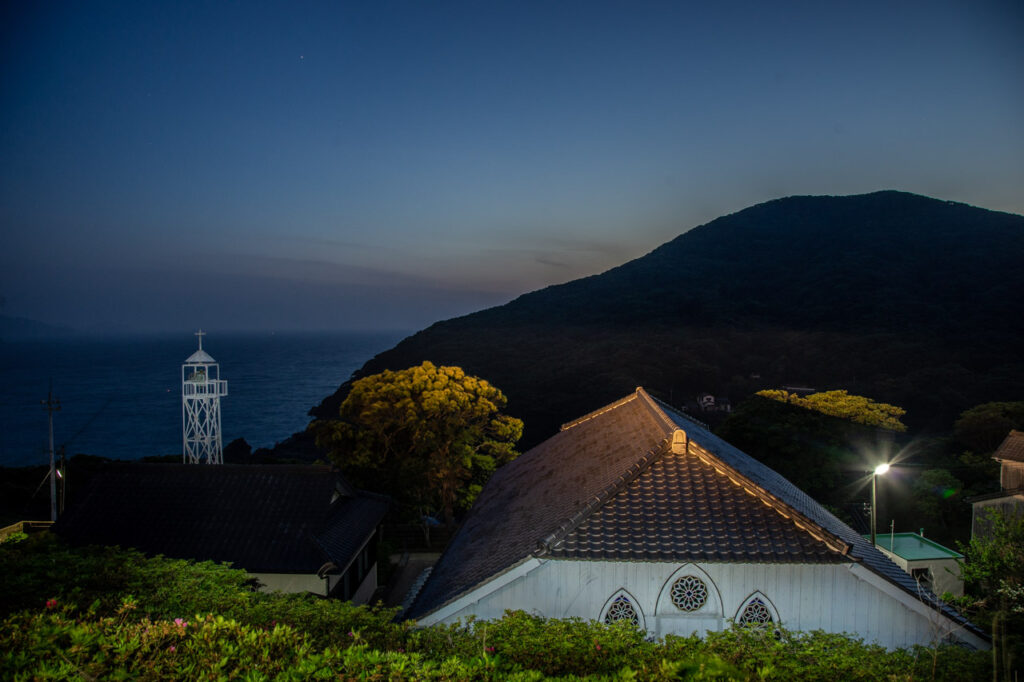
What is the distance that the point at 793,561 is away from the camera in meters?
7.54

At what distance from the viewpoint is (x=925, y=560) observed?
14.6 meters

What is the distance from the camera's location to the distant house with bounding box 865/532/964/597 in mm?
14469

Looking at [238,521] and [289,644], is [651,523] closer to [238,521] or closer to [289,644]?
[289,644]

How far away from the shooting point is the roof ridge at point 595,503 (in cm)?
790

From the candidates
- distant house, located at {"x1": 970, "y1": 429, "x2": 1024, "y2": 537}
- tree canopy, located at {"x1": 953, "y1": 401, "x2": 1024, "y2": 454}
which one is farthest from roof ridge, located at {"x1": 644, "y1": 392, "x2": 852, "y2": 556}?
tree canopy, located at {"x1": 953, "y1": 401, "x2": 1024, "y2": 454}

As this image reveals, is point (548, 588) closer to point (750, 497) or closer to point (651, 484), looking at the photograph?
point (651, 484)

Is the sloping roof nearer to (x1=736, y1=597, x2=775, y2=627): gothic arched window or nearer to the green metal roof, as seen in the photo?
the green metal roof

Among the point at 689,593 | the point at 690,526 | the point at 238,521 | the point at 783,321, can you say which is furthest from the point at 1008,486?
the point at 783,321

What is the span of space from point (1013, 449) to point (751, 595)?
21.7 m

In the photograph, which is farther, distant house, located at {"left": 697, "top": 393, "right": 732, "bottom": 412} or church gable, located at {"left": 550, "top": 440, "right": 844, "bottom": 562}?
distant house, located at {"left": 697, "top": 393, "right": 732, "bottom": 412}

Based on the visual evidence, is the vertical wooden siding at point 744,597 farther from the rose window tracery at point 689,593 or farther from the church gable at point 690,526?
the church gable at point 690,526

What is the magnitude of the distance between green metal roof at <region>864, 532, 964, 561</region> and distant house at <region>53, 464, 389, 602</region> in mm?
14895

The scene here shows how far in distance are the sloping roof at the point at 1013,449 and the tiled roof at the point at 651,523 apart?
1468cm

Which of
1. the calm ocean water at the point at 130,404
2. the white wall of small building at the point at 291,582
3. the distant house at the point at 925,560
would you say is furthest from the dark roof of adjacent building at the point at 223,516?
the calm ocean water at the point at 130,404
